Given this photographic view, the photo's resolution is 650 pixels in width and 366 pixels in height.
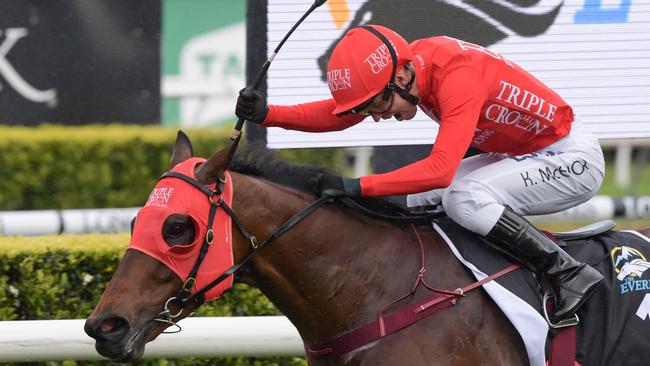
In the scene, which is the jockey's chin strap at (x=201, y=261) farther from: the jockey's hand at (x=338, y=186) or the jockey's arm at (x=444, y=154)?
the jockey's arm at (x=444, y=154)

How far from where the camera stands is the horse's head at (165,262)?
10.9ft

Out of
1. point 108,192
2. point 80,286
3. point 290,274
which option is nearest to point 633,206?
point 108,192

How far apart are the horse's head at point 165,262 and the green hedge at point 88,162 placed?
6.03 meters

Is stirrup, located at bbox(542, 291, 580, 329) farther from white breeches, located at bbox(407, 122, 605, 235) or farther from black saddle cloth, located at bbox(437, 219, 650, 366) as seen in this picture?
white breeches, located at bbox(407, 122, 605, 235)

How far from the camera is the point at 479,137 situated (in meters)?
3.92

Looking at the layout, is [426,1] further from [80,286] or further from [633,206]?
[633,206]

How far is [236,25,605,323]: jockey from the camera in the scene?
3604mm

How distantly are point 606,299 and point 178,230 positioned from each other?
59.1 inches

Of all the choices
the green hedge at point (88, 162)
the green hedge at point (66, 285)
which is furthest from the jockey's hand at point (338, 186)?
the green hedge at point (88, 162)

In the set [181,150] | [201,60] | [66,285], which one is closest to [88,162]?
[201,60]

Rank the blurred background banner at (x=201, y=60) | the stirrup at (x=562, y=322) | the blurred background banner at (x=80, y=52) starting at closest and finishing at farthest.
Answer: the stirrup at (x=562, y=322), the blurred background banner at (x=80, y=52), the blurred background banner at (x=201, y=60)

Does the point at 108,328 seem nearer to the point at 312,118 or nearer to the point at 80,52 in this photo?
the point at 312,118

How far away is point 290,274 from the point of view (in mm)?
3619

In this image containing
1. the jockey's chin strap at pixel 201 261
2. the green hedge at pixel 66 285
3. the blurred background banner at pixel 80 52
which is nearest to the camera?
the jockey's chin strap at pixel 201 261
